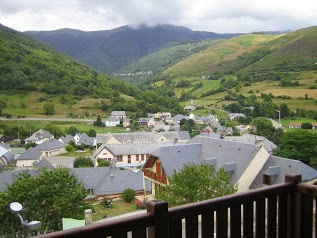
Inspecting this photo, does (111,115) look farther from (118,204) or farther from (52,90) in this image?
(118,204)

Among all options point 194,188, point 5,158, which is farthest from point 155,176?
point 5,158

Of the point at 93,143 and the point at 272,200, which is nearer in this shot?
the point at 272,200

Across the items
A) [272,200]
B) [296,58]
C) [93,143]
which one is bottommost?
[93,143]

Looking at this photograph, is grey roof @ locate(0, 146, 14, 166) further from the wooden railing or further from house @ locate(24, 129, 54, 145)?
the wooden railing

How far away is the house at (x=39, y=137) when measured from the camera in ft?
211

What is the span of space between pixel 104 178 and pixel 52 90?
243ft

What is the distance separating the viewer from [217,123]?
7088 centimetres

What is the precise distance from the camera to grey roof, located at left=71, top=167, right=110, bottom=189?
3042 cm

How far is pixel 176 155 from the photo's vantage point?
882 inches

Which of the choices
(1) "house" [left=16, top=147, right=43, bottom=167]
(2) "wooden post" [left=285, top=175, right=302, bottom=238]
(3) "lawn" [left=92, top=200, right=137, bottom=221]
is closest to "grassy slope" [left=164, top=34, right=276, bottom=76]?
(1) "house" [left=16, top=147, right=43, bottom=167]

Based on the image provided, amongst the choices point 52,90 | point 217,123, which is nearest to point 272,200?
point 217,123

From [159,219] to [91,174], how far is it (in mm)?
29993

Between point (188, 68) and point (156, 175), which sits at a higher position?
point (188, 68)

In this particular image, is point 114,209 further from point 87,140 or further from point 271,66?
point 271,66
